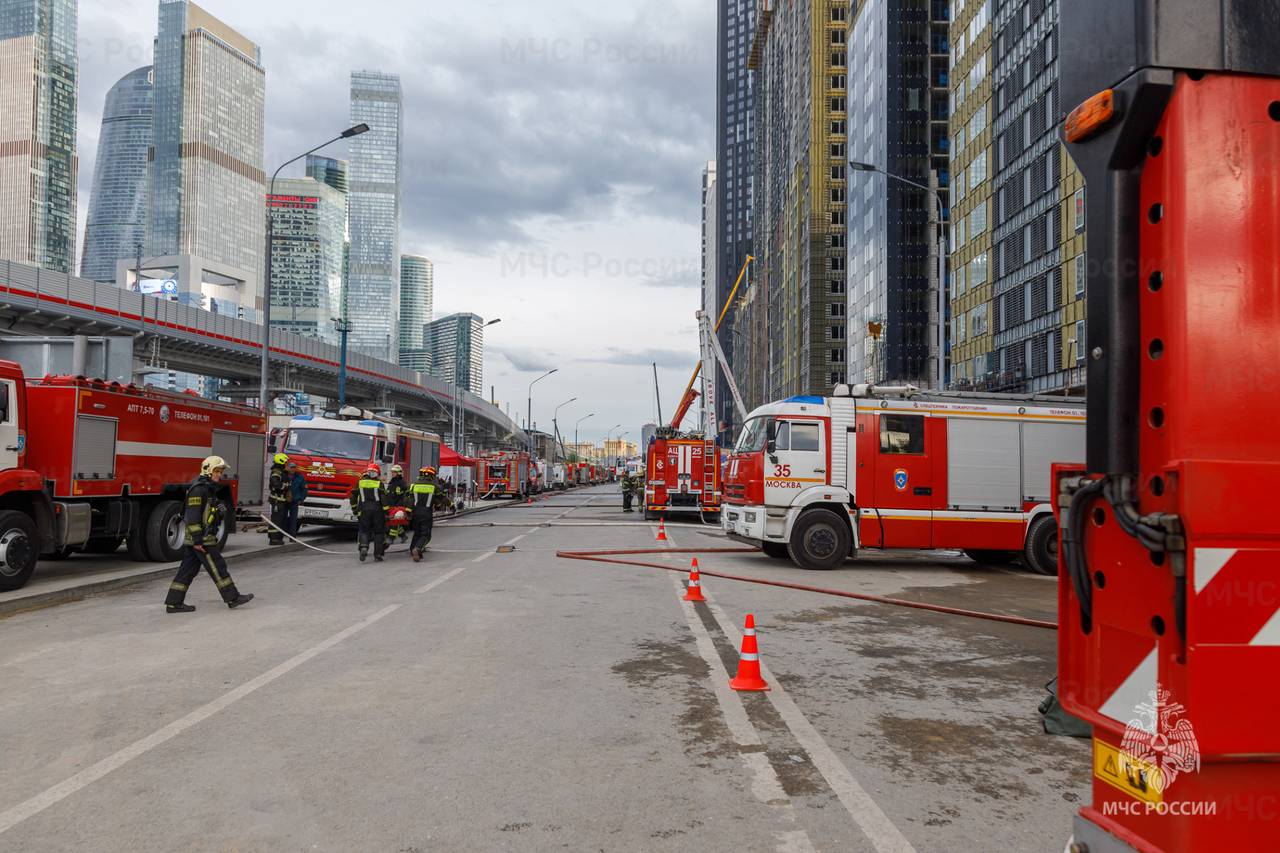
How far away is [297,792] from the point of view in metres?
4.25

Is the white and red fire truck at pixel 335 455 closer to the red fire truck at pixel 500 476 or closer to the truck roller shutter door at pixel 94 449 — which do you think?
the truck roller shutter door at pixel 94 449

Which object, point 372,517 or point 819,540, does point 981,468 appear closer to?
point 819,540

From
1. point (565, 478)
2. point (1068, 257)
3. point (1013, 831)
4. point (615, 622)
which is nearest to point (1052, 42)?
point (1068, 257)

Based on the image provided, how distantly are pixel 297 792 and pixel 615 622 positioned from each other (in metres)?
5.14

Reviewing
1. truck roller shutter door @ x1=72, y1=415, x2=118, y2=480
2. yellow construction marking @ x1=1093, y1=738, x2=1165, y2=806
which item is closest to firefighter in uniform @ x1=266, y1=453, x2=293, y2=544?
truck roller shutter door @ x1=72, y1=415, x2=118, y2=480

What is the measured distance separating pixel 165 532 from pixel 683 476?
17.4m

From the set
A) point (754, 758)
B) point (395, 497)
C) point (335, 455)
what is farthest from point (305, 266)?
point (754, 758)

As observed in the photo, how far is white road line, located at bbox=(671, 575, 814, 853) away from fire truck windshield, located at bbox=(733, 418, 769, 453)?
766 cm

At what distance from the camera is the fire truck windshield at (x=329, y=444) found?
2039 centimetres

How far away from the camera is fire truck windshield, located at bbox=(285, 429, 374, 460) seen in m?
20.4

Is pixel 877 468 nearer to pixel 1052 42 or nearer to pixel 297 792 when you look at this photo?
pixel 297 792

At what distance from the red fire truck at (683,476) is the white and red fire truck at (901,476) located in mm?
13458


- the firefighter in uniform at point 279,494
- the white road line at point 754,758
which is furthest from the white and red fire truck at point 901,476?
the firefighter in uniform at point 279,494

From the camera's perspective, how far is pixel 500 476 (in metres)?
54.3
